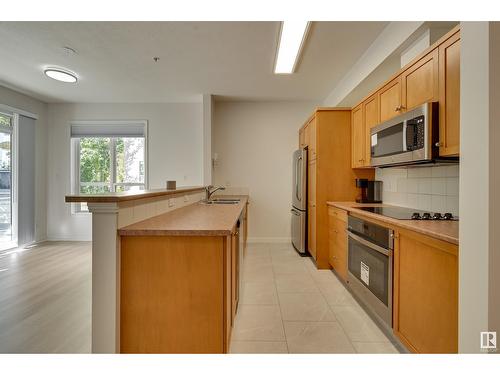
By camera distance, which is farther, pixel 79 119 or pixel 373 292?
pixel 79 119

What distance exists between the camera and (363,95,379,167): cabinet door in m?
2.69

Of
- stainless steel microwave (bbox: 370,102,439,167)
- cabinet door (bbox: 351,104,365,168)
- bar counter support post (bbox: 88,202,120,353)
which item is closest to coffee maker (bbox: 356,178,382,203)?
cabinet door (bbox: 351,104,365,168)

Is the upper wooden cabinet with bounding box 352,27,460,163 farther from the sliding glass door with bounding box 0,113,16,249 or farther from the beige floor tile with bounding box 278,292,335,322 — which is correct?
the sliding glass door with bounding box 0,113,16,249

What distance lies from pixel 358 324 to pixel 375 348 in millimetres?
295

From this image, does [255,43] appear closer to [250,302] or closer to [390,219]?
[390,219]

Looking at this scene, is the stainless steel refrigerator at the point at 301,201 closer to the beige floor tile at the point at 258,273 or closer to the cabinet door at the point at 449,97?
the beige floor tile at the point at 258,273

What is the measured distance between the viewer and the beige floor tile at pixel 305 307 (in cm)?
213

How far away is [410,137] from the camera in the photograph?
1961 millimetres

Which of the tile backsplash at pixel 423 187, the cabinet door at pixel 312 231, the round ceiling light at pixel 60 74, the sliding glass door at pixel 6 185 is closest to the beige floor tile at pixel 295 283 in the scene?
the cabinet door at pixel 312 231

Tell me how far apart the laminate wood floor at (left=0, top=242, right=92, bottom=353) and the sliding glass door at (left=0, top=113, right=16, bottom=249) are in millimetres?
454

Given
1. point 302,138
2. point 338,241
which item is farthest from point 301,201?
point 302,138

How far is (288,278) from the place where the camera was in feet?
9.89
